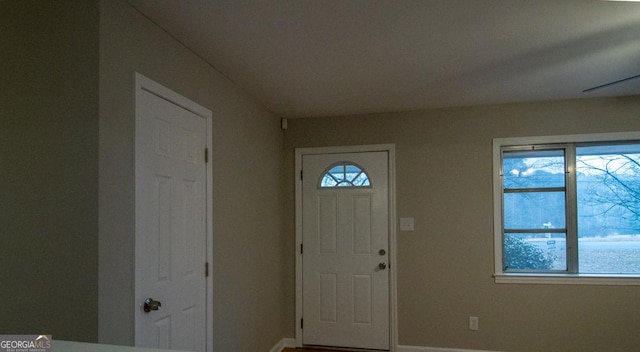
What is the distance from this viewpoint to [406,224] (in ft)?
12.6

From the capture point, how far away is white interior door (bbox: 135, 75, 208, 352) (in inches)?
74.4

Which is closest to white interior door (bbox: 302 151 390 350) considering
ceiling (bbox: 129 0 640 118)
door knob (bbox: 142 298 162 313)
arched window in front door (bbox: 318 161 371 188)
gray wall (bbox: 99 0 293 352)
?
arched window in front door (bbox: 318 161 371 188)

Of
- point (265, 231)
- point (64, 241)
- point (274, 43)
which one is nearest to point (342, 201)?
point (265, 231)

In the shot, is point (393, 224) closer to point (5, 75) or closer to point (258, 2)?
point (258, 2)

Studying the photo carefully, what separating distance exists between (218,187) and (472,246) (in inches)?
96.5

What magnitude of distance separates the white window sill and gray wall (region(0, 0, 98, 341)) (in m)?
3.35

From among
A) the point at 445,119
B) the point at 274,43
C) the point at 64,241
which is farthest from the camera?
the point at 445,119

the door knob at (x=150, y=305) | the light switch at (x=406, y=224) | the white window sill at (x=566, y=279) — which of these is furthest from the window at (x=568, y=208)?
the door knob at (x=150, y=305)

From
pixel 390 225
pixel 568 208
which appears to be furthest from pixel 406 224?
pixel 568 208

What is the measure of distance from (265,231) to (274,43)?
1.85m

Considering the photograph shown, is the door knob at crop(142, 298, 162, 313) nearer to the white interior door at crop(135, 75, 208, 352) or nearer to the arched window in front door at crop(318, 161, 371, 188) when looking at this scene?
the white interior door at crop(135, 75, 208, 352)

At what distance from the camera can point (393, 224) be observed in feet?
12.6

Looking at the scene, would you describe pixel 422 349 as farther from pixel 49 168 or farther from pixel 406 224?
pixel 49 168

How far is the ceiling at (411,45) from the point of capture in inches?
74.6
